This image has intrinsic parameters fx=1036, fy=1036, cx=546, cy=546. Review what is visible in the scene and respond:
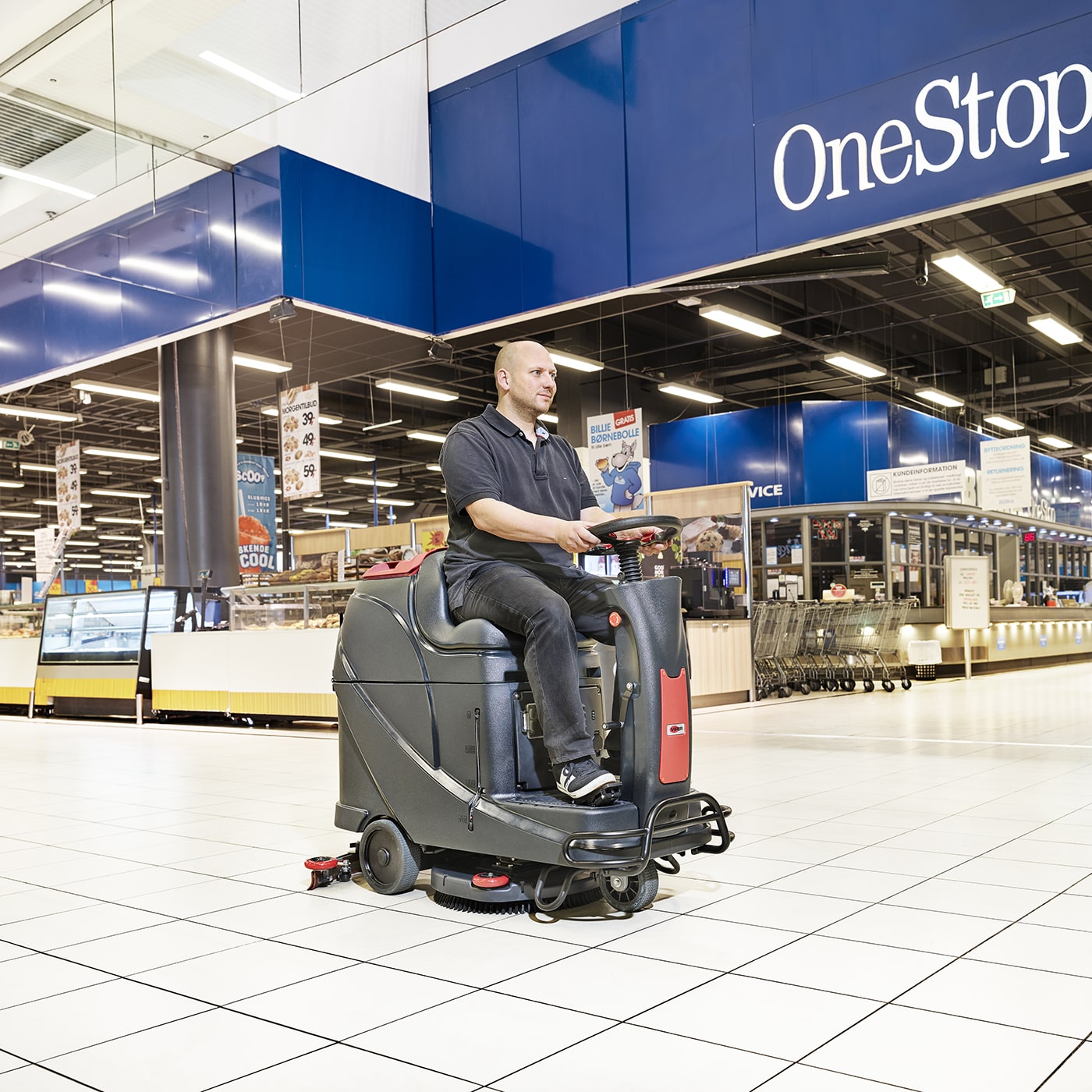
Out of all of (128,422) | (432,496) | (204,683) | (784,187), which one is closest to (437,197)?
(784,187)

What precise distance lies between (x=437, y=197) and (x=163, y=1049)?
272 inches

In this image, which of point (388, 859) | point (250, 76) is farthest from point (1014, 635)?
point (388, 859)

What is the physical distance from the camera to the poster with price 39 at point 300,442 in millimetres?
10039

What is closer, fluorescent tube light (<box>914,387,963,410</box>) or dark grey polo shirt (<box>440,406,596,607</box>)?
dark grey polo shirt (<box>440,406,596,607</box>)

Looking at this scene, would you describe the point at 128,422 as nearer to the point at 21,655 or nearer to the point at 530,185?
the point at 21,655

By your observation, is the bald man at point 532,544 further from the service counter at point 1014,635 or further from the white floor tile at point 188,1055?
the service counter at point 1014,635

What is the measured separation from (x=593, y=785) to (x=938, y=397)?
607 inches

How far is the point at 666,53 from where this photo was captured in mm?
6461

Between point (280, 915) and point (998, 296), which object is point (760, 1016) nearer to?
point (280, 915)

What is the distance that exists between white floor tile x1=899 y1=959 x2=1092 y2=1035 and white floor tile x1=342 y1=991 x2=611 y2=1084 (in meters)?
0.66

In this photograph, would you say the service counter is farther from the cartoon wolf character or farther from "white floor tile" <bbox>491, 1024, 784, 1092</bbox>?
"white floor tile" <bbox>491, 1024, 784, 1092</bbox>

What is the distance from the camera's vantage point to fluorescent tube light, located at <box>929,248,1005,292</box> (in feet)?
30.8

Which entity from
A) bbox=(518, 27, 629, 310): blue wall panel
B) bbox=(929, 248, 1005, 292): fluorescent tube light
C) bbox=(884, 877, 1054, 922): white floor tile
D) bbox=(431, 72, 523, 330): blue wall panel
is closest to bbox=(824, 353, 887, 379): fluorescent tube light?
bbox=(929, 248, 1005, 292): fluorescent tube light

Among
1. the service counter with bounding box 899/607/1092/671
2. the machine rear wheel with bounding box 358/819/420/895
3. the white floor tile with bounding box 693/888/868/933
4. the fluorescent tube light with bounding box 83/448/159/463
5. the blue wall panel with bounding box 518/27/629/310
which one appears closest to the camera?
the white floor tile with bounding box 693/888/868/933
